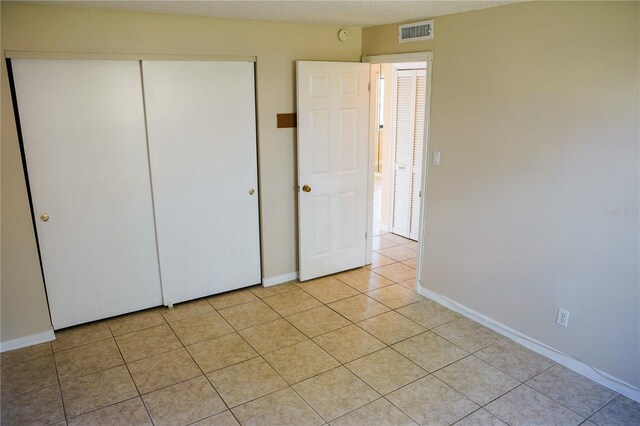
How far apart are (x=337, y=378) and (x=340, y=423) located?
420 millimetres

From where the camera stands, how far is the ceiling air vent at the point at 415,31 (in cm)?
368

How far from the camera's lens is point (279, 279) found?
442cm

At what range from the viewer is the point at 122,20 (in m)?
3.28

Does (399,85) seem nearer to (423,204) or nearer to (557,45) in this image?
(423,204)

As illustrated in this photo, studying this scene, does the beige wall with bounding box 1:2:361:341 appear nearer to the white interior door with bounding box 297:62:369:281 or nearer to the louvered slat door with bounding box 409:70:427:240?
the white interior door with bounding box 297:62:369:281

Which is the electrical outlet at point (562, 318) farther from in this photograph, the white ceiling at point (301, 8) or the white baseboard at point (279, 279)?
the white baseboard at point (279, 279)

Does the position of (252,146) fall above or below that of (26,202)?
above

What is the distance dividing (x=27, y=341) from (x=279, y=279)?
205 cm

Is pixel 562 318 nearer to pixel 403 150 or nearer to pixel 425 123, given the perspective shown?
pixel 425 123

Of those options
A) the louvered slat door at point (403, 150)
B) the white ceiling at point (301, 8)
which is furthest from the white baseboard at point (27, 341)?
the louvered slat door at point (403, 150)

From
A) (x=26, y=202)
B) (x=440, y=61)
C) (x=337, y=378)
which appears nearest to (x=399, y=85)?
(x=440, y=61)

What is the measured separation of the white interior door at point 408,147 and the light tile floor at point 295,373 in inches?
70.6

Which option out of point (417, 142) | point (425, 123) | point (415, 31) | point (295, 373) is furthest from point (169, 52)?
point (417, 142)

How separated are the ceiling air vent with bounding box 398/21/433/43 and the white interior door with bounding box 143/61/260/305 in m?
1.33
